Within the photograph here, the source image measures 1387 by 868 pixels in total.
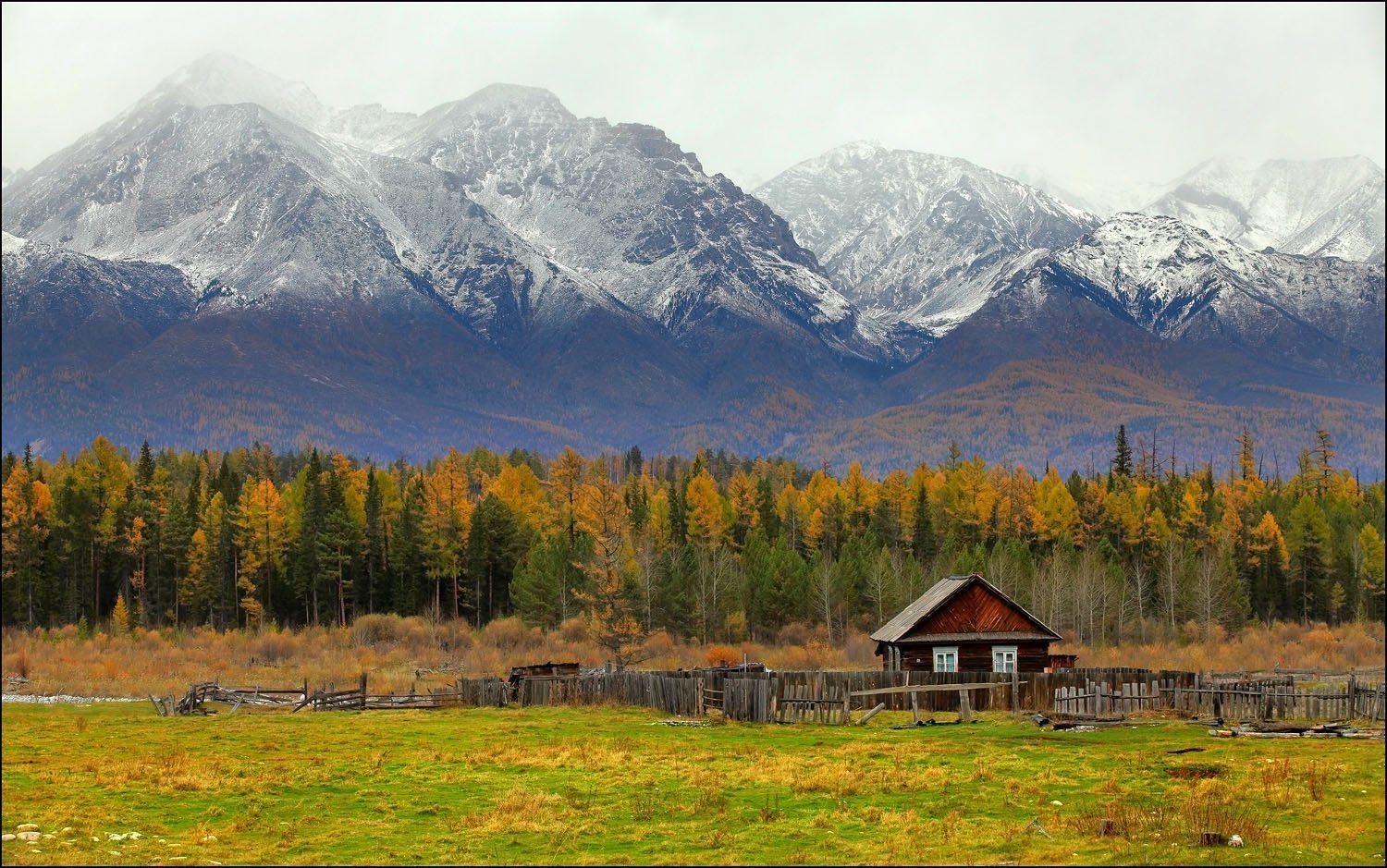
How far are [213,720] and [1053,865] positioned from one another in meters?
42.1

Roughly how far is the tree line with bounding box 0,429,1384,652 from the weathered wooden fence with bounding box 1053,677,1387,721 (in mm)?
50817

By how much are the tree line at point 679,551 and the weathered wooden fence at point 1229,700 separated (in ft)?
167

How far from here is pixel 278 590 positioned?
395 ft

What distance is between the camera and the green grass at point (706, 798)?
76.9ft

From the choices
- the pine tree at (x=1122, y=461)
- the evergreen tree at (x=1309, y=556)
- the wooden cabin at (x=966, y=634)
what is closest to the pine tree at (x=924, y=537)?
the evergreen tree at (x=1309, y=556)

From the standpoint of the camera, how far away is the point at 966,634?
6075 cm

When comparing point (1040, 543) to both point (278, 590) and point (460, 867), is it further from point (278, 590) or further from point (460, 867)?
point (460, 867)

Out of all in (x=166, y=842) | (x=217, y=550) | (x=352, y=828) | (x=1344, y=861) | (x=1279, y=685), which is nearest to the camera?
(x=1344, y=861)

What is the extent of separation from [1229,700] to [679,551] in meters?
79.4

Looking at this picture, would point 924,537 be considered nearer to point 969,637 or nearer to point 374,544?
point 374,544

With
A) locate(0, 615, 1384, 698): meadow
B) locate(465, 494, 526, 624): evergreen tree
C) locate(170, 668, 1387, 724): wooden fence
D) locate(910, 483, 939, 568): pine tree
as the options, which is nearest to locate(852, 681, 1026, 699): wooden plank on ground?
locate(170, 668, 1387, 724): wooden fence

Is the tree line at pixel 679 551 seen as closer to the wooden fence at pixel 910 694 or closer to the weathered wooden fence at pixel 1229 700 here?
the wooden fence at pixel 910 694

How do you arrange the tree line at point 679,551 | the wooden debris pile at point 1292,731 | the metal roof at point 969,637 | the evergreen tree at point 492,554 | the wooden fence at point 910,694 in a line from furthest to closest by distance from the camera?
the evergreen tree at point 492,554, the tree line at point 679,551, the metal roof at point 969,637, the wooden fence at point 910,694, the wooden debris pile at point 1292,731

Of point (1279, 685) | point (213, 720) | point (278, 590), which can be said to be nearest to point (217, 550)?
point (278, 590)
